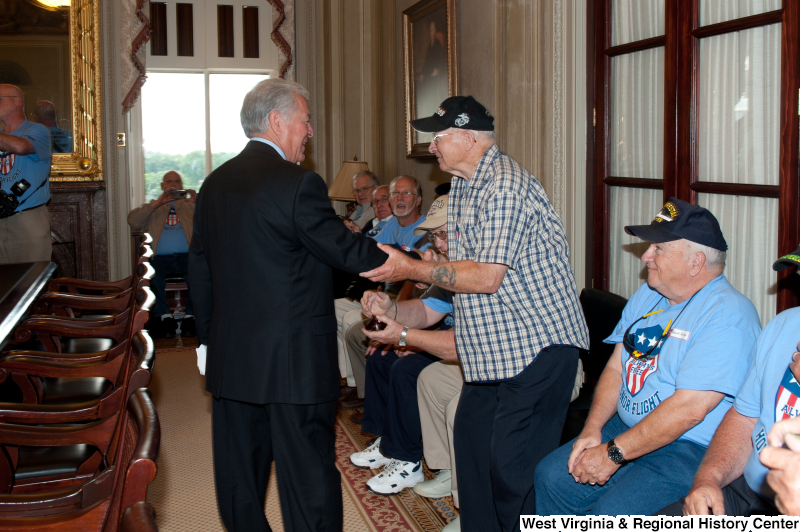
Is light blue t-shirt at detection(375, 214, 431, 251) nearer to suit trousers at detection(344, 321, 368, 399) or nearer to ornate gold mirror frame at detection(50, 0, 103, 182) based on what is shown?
suit trousers at detection(344, 321, 368, 399)

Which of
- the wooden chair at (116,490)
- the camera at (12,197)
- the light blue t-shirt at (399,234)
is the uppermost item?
the camera at (12,197)

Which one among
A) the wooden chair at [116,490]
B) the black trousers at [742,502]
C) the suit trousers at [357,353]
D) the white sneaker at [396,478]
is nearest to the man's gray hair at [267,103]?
the wooden chair at [116,490]

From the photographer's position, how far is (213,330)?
2.11 meters

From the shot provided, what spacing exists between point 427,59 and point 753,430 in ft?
13.7

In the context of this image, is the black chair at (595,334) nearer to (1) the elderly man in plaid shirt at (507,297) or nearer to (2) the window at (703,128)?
(2) the window at (703,128)

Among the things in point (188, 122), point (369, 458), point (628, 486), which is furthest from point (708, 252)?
point (188, 122)

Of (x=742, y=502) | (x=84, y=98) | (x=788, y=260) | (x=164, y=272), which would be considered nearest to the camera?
(x=788, y=260)

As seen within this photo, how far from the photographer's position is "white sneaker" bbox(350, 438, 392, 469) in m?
3.34

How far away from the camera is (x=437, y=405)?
2887 mm

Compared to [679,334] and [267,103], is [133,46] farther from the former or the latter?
[679,334]

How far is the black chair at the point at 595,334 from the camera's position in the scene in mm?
2697

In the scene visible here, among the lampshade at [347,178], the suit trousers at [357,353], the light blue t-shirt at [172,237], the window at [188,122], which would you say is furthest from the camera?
the window at [188,122]

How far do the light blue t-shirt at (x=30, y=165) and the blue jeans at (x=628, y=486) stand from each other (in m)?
4.15

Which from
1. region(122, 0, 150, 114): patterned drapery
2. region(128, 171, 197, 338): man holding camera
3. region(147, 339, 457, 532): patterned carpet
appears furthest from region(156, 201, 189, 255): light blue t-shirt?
region(147, 339, 457, 532): patterned carpet
